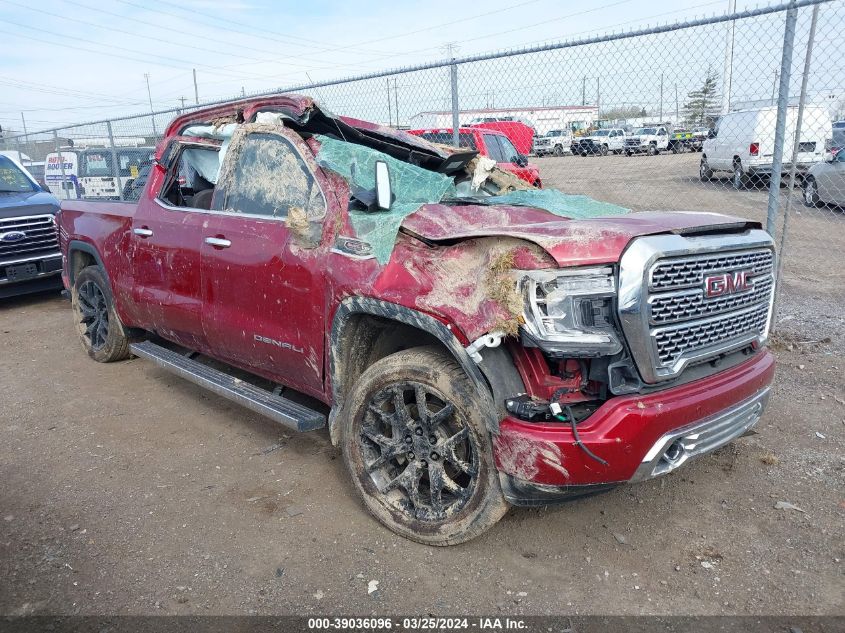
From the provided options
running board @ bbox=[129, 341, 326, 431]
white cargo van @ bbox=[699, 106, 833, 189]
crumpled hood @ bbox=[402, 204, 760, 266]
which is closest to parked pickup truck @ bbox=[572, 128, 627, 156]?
white cargo van @ bbox=[699, 106, 833, 189]

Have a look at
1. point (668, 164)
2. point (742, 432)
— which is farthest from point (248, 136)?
point (668, 164)

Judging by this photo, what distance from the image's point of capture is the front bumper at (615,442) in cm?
253

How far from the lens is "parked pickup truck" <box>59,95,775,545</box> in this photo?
2.57 m

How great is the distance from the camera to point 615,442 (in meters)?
2.52

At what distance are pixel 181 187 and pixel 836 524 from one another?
487 cm

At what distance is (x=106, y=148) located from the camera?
43.2ft

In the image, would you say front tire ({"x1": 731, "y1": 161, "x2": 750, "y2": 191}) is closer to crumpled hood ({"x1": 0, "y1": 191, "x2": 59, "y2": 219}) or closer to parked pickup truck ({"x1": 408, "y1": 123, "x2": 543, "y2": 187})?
parked pickup truck ({"x1": 408, "y1": 123, "x2": 543, "y2": 187})

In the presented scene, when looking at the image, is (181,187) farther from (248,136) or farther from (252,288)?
(252,288)

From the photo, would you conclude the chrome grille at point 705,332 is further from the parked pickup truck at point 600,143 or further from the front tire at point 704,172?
the front tire at point 704,172

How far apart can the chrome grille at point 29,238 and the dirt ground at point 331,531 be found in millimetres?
3844

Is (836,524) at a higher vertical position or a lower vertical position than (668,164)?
lower

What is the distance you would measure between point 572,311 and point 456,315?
0.47 metres

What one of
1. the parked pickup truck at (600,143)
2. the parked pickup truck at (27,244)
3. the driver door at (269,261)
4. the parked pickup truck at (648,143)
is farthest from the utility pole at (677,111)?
the parked pickup truck at (27,244)

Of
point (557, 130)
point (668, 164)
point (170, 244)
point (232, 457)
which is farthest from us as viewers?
point (668, 164)
